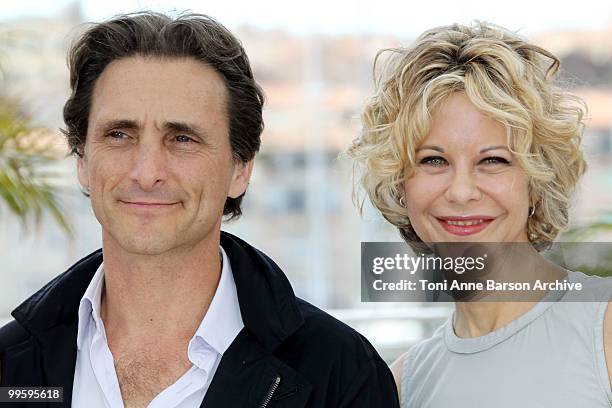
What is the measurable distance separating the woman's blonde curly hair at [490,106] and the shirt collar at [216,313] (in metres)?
0.40

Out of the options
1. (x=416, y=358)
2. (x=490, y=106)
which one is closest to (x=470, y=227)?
(x=490, y=106)

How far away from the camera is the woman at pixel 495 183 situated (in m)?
1.91

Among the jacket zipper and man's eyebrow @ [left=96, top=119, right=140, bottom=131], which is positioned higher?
man's eyebrow @ [left=96, top=119, right=140, bottom=131]

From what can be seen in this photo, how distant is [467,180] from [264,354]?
0.52 m

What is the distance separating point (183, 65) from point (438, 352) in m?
0.84

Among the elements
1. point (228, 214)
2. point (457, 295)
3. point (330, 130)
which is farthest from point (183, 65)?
point (330, 130)

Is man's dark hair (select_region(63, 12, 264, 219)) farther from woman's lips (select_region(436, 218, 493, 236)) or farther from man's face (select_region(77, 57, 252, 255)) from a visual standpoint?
woman's lips (select_region(436, 218, 493, 236))

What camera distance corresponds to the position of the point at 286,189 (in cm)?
620

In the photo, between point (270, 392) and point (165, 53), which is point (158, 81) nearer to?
point (165, 53)

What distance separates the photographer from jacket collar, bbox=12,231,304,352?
188 centimetres

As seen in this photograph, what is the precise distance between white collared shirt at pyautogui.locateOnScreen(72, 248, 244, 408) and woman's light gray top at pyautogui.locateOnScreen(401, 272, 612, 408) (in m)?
0.47

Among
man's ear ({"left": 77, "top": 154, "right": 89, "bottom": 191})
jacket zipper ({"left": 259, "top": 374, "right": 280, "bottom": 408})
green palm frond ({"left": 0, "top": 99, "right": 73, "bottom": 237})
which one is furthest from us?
green palm frond ({"left": 0, "top": 99, "right": 73, "bottom": 237})

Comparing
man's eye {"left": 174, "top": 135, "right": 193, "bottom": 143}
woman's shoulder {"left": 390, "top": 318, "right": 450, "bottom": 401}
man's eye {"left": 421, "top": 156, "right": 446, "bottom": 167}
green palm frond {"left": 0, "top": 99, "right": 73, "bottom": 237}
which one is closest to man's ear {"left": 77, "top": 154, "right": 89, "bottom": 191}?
man's eye {"left": 174, "top": 135, "right": 193, "bottom": 143}

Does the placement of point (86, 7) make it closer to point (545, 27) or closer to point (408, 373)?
point (545, 27)
